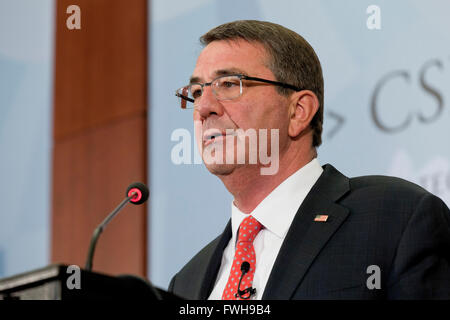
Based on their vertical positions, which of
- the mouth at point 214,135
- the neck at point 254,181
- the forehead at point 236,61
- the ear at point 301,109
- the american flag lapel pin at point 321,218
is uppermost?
the forehead at point 236,61

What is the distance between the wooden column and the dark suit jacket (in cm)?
224

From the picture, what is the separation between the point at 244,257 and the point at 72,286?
2.75 ft

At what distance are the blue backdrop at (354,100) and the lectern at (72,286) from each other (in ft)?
Answer: 4.53

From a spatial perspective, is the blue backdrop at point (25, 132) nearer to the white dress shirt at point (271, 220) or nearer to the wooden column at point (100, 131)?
the wooden column at point (100, 131)

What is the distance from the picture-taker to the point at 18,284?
134 cm

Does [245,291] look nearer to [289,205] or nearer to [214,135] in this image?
[289,205]

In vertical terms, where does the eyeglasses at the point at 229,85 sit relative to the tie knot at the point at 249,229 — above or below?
above

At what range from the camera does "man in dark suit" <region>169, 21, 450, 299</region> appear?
1.75 meters

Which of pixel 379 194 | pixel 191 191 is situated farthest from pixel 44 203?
pixel 379 194

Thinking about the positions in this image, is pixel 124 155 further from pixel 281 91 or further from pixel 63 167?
pixel 281 91

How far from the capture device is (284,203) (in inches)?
83.2

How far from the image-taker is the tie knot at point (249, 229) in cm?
207

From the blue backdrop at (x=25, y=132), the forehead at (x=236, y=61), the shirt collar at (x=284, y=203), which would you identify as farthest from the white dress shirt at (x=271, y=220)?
the blue backdrop at (x=25, y=132)

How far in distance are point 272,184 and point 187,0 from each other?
2.11 m
